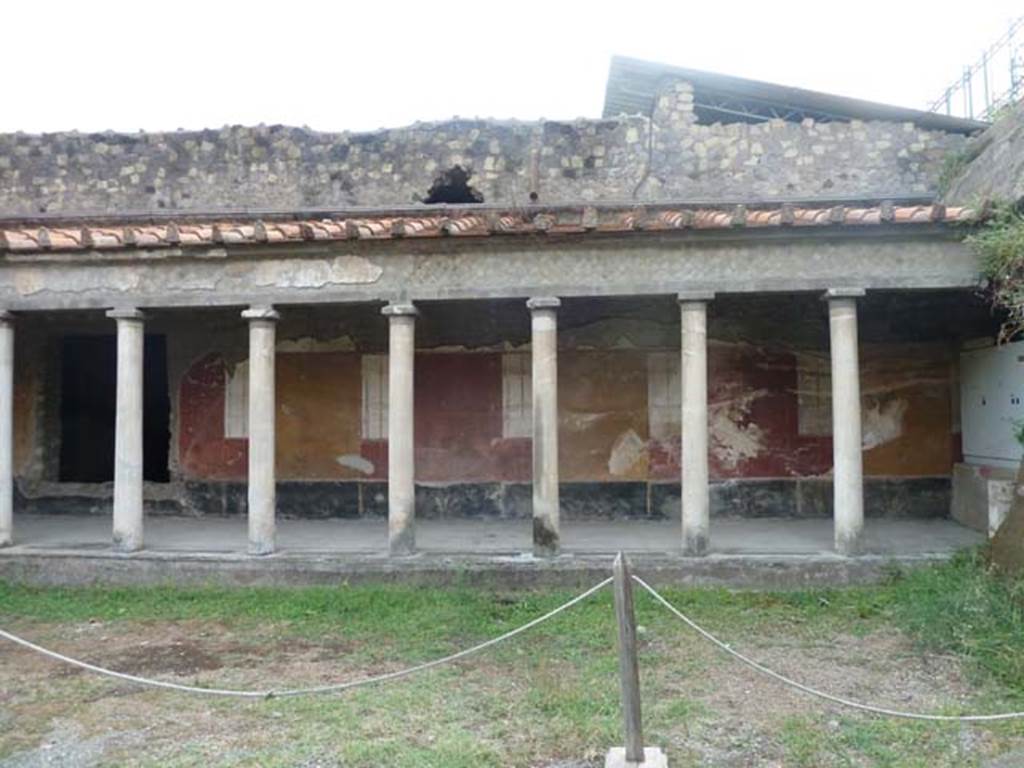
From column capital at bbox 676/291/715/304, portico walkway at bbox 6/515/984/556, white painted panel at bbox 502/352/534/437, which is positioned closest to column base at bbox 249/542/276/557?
portico walkway at bbox 6/515/984/556

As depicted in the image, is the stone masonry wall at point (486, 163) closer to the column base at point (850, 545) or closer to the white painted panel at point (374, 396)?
the white painted panel at point (374, 396)

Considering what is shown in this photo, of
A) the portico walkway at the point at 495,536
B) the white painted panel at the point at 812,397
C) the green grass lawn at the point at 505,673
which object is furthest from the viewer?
the white painted panel at the point at 812,397

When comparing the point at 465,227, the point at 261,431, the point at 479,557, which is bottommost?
the point at 479,557

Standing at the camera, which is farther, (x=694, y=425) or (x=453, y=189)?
(x=453, y=189)

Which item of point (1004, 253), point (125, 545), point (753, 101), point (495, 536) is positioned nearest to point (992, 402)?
point (1004, 253)

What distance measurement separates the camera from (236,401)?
10.2m

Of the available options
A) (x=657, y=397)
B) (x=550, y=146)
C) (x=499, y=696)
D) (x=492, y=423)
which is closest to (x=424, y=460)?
(x=492, y=423)

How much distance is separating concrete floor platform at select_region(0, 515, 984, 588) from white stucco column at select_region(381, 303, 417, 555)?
257 millimetres

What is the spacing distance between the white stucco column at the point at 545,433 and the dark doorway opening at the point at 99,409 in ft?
18.9

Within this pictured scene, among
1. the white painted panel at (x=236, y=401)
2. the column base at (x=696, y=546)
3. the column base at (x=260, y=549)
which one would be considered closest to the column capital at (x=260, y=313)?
the column base at (x=260, y=549)

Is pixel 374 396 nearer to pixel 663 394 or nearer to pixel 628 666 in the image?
pixel 663 394

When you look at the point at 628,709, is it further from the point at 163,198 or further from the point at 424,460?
the point at 163,198

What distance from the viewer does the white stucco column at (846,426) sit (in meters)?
7.17

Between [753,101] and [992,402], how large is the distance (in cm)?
490
